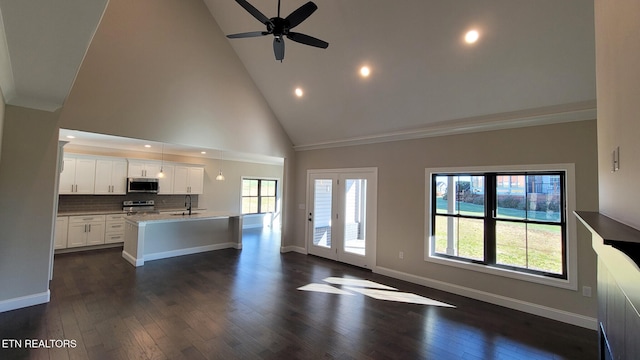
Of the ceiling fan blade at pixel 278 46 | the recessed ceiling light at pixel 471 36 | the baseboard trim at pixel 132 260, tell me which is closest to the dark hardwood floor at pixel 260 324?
the baseboard trim at pixel 132 260

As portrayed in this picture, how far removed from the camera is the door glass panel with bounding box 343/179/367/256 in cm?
554

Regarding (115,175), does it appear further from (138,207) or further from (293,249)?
(293,249)

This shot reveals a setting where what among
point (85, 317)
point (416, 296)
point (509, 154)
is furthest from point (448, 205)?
point (85, 317)

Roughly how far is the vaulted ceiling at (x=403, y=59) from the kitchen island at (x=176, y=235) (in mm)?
2813

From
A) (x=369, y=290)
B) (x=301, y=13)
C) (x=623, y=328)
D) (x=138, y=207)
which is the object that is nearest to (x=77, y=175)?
(x=138, y=207)

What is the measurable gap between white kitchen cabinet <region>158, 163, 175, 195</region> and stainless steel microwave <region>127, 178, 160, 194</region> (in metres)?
0.11

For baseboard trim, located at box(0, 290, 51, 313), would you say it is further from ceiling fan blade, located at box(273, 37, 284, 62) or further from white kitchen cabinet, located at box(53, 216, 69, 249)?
ceiling fan blade, located at box(273, 37, 284, 62)

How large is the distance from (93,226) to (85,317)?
13.0 feet

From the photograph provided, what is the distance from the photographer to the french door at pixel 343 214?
17.7 ft

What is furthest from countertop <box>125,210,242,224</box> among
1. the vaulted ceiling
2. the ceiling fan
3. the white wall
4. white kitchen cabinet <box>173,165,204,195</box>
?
the ceiling fan

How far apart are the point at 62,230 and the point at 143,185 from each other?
1.81 metres

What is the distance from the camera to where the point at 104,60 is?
12.9 ft

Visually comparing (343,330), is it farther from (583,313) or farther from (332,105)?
(332,105)

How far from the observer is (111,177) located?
656cm
